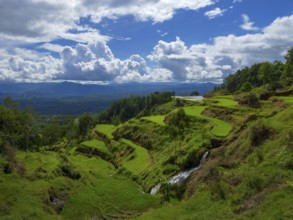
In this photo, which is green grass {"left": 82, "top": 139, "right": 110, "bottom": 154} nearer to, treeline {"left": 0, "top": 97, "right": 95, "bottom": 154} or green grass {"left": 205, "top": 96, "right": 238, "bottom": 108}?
treeline {"left": 0, "top": 97, "right": 95, "bottom": 154}

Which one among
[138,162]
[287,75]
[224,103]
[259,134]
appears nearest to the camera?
[259,134]

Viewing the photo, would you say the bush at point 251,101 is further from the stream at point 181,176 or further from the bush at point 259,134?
the bush at point 259,134

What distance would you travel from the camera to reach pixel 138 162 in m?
79.9

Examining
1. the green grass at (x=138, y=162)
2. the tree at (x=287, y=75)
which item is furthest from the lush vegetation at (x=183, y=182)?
the tree at (x=287, y=75)

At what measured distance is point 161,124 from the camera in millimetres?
96938

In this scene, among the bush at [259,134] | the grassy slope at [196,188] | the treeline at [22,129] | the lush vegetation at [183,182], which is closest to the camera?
the grassy slope at [196,188]

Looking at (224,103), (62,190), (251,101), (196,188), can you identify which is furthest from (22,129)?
(196,188)

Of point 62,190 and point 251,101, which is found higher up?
point 251,101

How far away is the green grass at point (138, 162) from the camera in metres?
74.8

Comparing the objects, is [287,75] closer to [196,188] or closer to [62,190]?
[196,188]

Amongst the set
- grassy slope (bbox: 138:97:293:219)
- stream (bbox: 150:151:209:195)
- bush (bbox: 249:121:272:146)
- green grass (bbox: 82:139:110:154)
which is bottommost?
green grass (bbox: 82:139:110:154)

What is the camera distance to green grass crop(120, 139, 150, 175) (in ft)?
245

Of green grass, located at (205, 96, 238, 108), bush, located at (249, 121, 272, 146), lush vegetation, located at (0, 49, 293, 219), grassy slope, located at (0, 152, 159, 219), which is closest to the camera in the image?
lush vegetation, located at (0, 49, 293, 219)

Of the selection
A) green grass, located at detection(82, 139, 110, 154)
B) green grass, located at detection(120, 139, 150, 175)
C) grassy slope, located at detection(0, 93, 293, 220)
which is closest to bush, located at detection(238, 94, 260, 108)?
grassy slope, located at detection(0, 93, 293, 220)
